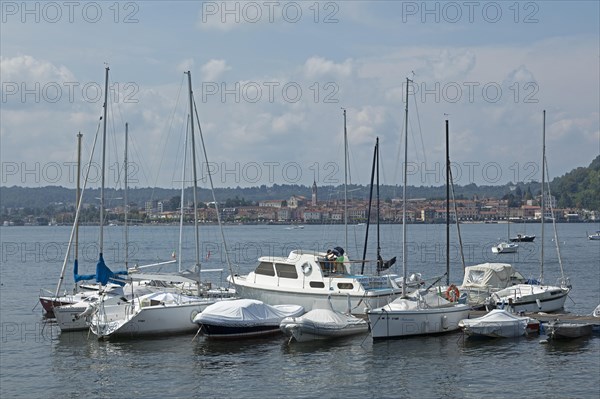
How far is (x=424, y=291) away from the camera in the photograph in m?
38.2

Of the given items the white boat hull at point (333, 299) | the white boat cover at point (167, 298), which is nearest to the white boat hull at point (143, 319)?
the white boat cover at point (167, 298)

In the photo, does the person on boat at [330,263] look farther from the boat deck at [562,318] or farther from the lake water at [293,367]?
the boat deck at [562,318]

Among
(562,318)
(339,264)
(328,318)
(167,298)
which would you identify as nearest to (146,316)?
(167,298)

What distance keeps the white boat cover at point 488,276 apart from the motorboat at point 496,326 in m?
10.4

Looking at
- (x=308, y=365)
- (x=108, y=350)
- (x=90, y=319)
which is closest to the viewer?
(x=308, y=365)

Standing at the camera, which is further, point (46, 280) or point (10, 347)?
point (46, 280)

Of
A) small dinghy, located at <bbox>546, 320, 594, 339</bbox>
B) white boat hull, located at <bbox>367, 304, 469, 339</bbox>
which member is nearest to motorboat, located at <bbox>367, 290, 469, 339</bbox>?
white boat hull, located at <bbox>367, 304, 469, 339</bbox>

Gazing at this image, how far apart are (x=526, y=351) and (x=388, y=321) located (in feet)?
18.5

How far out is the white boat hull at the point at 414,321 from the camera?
35719 millimetres

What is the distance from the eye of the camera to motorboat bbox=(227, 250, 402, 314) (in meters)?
40.2

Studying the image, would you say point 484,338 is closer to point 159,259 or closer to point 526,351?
point 526,351

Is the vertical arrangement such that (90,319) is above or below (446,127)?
below

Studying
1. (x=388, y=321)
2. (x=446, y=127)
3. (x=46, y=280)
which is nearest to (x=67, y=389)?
(x=388, y=321)

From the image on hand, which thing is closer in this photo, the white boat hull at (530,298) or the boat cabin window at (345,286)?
the boat cabin window at (345,286)
